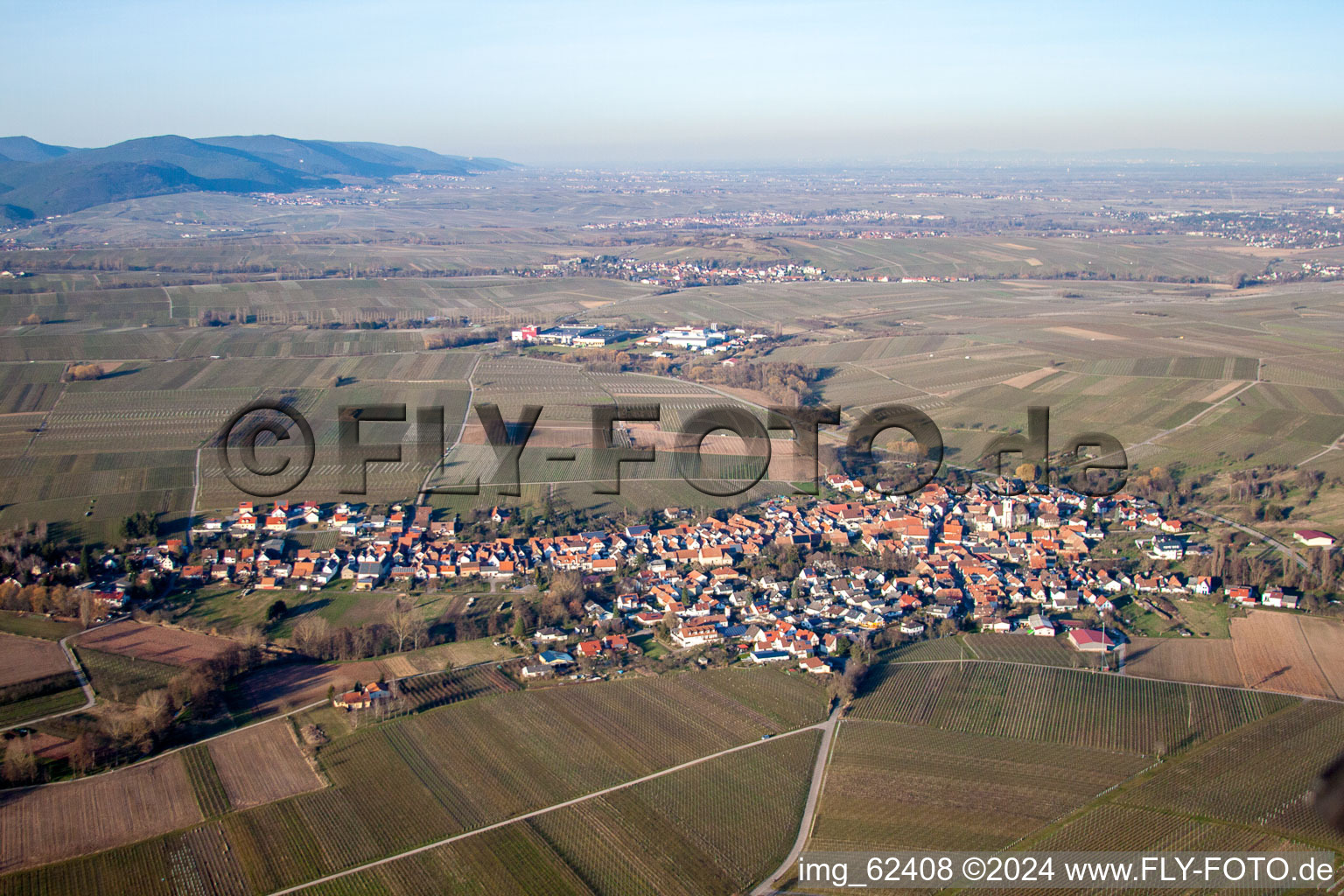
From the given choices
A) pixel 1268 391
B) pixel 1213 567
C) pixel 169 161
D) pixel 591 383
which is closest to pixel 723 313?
pixel 591 383

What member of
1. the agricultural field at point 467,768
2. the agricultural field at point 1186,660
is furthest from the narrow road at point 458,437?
the agricultural field at point 1186,660

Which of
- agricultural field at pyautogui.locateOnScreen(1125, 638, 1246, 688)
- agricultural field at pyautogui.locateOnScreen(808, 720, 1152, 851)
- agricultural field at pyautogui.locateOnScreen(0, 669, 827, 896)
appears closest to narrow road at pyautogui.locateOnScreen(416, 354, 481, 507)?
agricultural field at pyautogui.locateOnScreen(0, 669, 827, 896)

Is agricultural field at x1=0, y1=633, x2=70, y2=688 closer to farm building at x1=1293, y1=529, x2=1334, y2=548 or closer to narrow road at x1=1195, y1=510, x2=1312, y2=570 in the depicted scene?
narrow road at x1=1195, y1=510, x2=1312, y2=570

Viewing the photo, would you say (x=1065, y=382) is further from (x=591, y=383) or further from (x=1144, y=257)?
(x=1144, y=257)

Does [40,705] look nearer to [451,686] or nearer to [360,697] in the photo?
[360,697]

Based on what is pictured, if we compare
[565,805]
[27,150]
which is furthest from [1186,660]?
[27,150]

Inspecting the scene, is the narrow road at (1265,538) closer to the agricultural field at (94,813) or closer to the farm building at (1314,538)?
the farm building at (1314,538)
